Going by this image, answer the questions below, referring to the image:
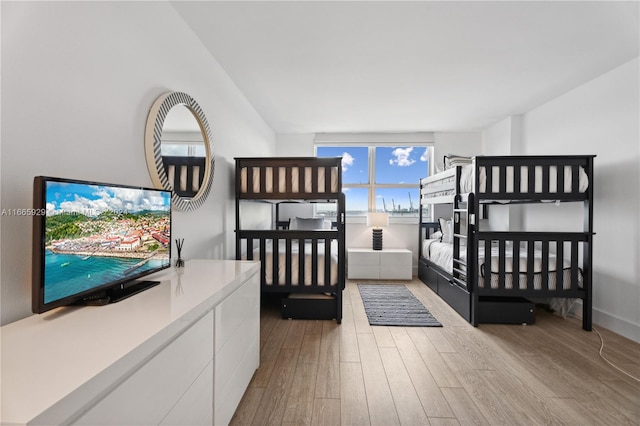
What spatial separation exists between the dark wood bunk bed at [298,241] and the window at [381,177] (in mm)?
2241

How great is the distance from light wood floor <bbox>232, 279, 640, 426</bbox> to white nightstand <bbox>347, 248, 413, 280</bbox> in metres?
1.77

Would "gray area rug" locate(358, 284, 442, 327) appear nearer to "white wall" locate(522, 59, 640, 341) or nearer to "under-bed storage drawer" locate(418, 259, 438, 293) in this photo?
"under-bed storage drawer" locate(418, 259, 438, 293)

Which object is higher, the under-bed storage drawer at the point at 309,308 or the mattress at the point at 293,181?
the mattress at the point at 293,181

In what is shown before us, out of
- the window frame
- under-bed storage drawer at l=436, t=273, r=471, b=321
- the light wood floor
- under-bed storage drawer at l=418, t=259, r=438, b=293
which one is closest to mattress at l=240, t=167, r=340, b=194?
the light wood floor

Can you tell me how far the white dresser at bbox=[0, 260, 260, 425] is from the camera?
0.56m

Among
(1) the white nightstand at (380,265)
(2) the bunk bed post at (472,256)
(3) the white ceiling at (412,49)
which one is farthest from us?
(1) the white nightstand at (380,265)

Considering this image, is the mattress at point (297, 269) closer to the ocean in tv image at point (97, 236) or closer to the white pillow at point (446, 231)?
the ocean in tv image at point (97, 236)

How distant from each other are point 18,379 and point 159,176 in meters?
1.30

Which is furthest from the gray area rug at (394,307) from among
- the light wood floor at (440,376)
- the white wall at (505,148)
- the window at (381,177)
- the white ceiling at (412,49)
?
the white ceiling at (412,49)

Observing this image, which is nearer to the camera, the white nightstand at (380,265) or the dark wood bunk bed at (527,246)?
the dark wood bunk bed at (527,246)

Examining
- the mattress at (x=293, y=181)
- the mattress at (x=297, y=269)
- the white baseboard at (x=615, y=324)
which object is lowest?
the white baseboard at (x=615, y=324)

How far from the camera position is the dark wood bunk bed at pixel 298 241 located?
2771 millimetres

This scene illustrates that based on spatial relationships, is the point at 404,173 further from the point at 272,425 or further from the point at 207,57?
the point at 272,425

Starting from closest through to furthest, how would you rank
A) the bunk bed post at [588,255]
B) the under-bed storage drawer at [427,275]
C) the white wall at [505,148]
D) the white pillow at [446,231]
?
the bunk bed post at [588,255] < the under-bed storage drawer at [427,275] < the white wall at [505,148] < the white pillow at [446,231]
